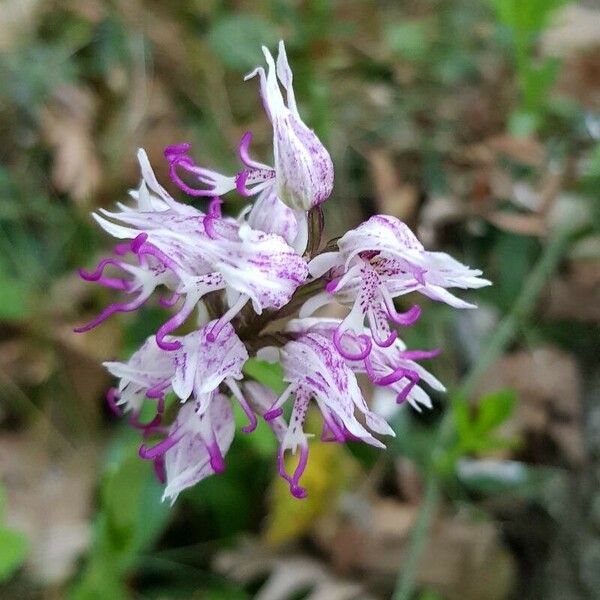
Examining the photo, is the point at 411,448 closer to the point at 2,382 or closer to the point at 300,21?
the point at 2,382

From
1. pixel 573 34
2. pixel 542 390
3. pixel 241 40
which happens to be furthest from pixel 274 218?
pixel 573 34

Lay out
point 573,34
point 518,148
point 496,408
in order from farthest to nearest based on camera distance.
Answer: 1. point 573,34
2. point 518,148
3. point 496,408

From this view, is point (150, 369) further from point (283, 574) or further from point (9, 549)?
point (283, 574)

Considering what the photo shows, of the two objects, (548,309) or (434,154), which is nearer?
(548,309)

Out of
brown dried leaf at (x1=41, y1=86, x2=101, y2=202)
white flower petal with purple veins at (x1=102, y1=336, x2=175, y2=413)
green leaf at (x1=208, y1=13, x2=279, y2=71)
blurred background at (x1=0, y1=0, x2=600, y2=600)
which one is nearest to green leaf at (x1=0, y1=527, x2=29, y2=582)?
blurred background at (x1=0, y1=0, x2=600, y2=600)

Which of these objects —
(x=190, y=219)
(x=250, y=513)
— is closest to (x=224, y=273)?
(x=190, y=219)

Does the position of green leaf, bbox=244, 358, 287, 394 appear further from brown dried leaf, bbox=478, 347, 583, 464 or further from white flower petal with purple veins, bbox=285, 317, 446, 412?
brown dried leaf, bbox=478, 347, 583, 464
